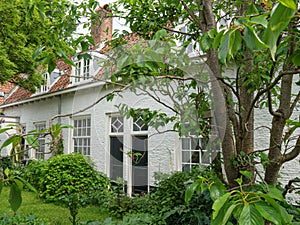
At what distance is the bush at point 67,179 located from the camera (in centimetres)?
691

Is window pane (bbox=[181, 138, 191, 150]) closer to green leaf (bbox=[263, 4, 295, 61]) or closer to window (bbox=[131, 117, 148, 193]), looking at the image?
window (bbox=[131, 117, 148, 193])

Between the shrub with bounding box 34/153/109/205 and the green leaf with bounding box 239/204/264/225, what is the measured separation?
635 cm

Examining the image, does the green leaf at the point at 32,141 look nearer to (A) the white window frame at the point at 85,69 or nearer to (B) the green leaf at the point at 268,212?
(A) the white window frame at the point at 85,69

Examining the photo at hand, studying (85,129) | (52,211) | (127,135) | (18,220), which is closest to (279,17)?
(127,135)

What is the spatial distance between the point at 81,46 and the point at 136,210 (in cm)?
454

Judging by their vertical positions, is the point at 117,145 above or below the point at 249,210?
above

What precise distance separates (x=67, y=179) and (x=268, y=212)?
7.01 meters

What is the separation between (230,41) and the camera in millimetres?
665

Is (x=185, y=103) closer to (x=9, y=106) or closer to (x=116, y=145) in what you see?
(x=116, y=145)

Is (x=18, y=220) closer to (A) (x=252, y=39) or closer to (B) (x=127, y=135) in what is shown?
(B) (x=127, y=135)

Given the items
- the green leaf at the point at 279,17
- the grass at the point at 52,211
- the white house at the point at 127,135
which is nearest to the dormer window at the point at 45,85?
the grass at the point at 52,211

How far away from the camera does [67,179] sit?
707 cm

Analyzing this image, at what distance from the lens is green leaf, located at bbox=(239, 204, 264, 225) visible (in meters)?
0.68

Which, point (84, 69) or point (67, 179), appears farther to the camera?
point (67, 179)
